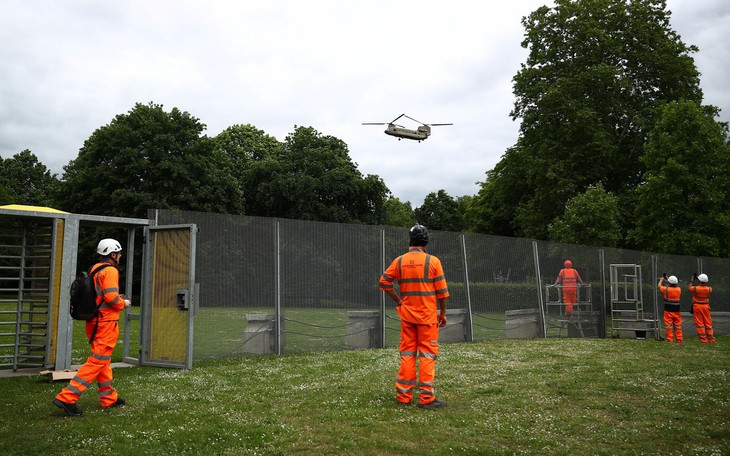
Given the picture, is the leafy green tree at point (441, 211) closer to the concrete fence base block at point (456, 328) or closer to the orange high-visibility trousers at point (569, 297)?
the orange high-visibility trousers at point (569, 297)

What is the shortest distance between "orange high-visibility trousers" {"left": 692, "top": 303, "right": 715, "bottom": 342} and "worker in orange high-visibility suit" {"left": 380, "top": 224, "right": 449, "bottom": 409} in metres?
14.7

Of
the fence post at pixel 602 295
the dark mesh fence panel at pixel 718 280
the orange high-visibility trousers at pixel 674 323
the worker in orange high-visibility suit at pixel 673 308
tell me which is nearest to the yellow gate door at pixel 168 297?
the worker in orange high-visibility suit at pixel 673 308

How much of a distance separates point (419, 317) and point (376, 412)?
4.43ft

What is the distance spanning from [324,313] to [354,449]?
29.2 feet

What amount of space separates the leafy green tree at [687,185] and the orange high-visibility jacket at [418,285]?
90.8 feet

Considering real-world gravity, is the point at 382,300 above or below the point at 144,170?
below

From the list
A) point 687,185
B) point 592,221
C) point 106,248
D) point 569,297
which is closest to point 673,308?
point 569,297

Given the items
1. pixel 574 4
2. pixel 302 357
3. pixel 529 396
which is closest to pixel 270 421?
pixel 529 396

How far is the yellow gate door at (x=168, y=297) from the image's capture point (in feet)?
36.9

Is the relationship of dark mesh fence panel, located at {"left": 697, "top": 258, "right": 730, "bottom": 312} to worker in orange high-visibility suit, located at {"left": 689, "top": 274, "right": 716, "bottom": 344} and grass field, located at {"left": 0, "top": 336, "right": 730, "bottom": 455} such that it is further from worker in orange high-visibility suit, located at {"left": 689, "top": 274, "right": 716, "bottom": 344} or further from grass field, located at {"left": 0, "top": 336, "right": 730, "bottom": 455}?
grass field, located at {"left": 0, "top": 336, "right": 730, "bottom": 455}

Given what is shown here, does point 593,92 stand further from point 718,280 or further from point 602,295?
point 602,295

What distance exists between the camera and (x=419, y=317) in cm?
827

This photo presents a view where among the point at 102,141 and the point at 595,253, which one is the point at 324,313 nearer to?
the point at 595,253

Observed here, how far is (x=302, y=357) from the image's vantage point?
43.5ft
